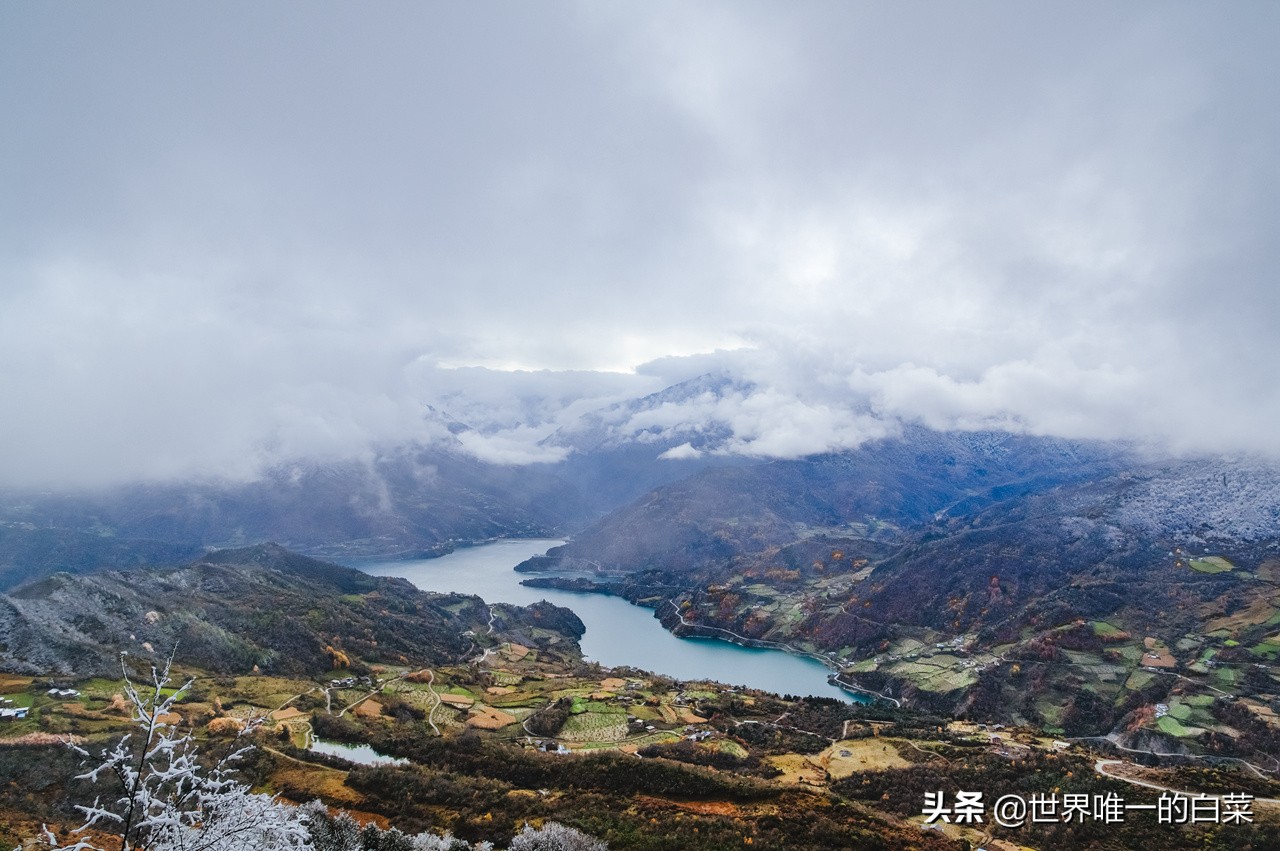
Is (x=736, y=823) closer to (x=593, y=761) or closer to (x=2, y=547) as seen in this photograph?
(x=593, y=761)

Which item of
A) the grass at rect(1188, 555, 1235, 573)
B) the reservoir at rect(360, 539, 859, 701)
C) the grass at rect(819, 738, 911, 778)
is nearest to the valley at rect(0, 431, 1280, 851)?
the grass at rect(819, 738, 911, 778)

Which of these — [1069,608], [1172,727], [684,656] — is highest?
[1069,608]

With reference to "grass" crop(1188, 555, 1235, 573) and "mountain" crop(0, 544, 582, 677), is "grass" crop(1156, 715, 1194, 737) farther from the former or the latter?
"mountain" crop(0, 544, 582, 677)

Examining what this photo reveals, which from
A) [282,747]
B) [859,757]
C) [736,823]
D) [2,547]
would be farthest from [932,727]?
[2,547]

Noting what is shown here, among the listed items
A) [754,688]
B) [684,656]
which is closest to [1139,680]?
[754,688]

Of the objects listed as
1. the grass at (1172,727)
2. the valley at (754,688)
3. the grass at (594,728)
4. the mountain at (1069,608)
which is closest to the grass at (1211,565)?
the mountain at (1069,608)

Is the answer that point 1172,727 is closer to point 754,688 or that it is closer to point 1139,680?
point 1139,680
